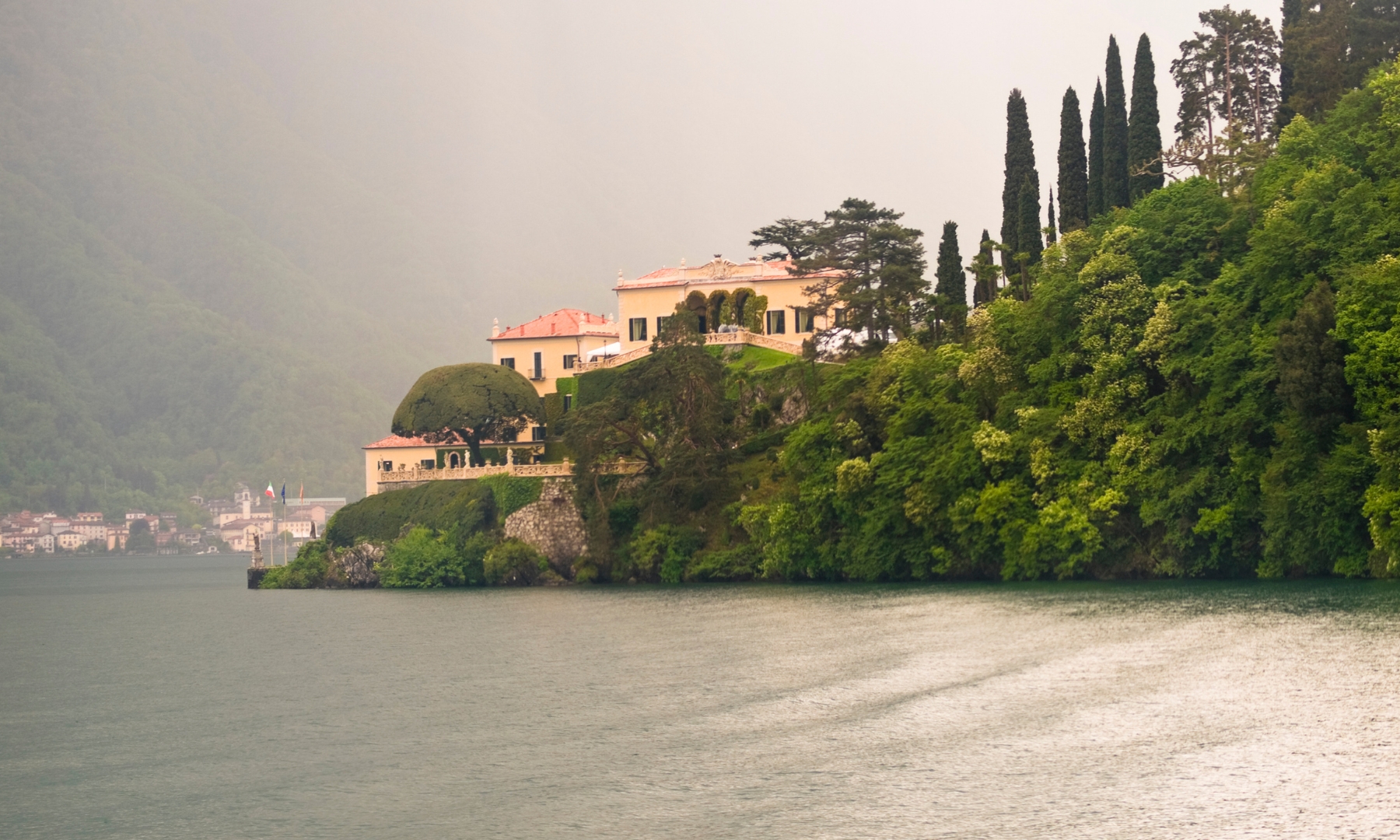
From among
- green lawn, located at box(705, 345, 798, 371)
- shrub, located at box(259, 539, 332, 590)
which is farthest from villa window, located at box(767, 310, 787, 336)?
shrub, located at box(259, 539, 332, 590)

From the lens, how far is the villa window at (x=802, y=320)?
319ft

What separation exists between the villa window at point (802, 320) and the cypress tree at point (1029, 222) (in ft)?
58.7

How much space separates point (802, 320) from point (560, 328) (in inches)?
740

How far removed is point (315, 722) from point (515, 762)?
8.32 meters

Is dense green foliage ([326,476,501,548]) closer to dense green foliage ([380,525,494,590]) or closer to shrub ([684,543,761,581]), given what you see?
dense green foliage ([380,525,494,590])

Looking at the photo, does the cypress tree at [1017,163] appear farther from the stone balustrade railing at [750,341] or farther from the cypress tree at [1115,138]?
the stone balustrade railing at [750,341]

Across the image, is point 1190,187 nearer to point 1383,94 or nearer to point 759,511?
point 1383,94

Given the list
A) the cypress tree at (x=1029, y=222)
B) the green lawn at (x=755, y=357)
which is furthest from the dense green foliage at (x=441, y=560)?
the cypress tree at (x=1029, y=222)

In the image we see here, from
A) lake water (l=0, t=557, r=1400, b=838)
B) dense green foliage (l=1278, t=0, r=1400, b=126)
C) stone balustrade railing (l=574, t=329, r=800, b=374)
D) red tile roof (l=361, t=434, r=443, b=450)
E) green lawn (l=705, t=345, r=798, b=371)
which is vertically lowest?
lake water (l=0, t=557, r=1400, b=838)

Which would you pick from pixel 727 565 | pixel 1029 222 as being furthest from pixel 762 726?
pixel 1029 222

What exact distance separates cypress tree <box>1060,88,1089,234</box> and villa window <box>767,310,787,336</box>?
2336cm

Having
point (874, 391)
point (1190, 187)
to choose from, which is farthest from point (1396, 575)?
point (874, 391)

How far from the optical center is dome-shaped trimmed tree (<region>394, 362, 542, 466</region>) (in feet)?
310

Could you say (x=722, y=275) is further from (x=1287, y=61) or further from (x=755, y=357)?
(x=1287, y=61)
